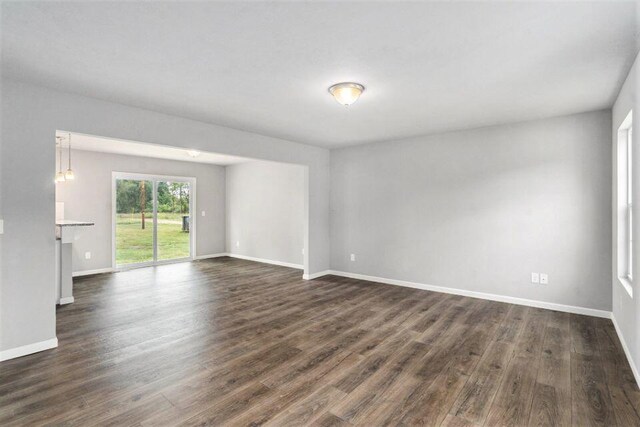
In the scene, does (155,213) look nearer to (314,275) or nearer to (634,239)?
(314,275)

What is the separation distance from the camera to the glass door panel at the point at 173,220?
754 centimetres

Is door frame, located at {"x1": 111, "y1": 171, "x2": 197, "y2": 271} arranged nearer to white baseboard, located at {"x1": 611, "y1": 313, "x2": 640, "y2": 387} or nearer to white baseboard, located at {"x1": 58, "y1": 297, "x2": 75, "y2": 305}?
white baseboard, located at {"x1": 58, "y1": 297, "x2": 75, "y2": 305}

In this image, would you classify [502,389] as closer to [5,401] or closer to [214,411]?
[214,411]

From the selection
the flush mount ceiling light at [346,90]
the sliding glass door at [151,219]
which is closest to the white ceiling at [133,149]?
the sliding glass door at [151,219]

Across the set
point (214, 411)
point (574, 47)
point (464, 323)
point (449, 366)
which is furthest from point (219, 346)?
point (574, 47)

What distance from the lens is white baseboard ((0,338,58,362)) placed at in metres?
2.80

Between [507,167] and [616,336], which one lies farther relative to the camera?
[507,167]

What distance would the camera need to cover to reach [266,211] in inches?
305

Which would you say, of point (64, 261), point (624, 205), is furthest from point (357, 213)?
point (64, 261)

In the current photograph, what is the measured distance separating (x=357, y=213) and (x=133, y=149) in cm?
455

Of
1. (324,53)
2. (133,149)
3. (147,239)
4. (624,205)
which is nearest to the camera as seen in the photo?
(324,53)

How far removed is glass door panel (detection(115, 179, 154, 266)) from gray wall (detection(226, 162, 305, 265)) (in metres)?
2.00

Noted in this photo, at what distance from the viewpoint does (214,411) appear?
6.85 feet

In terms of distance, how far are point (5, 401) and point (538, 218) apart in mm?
5587
